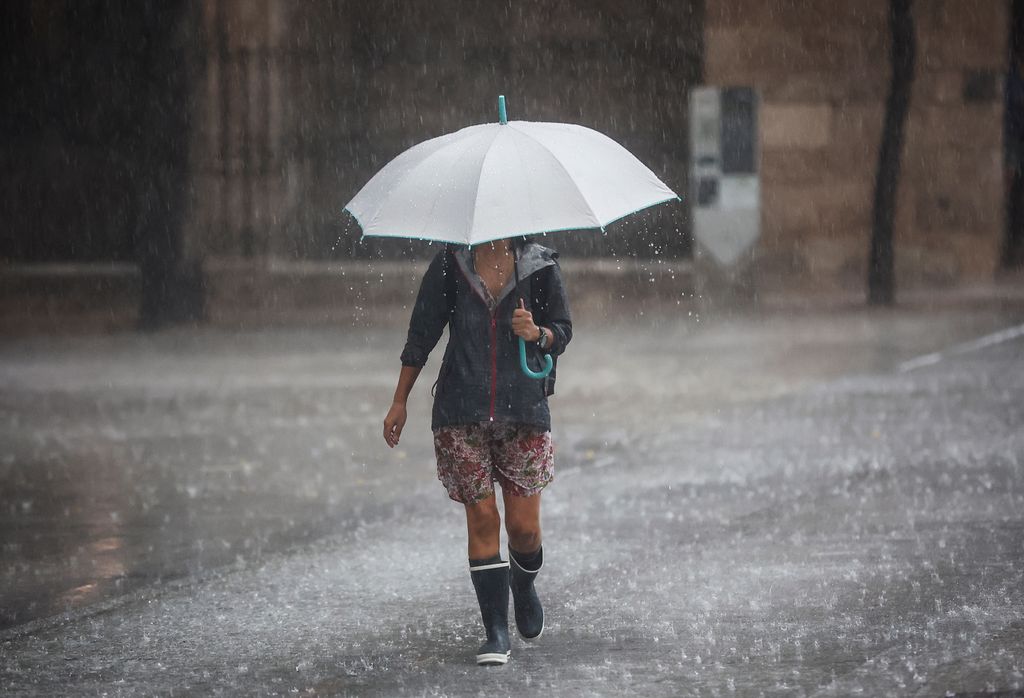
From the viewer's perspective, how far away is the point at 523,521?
5.74 meters

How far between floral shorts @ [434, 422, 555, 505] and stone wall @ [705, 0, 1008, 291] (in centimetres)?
1467

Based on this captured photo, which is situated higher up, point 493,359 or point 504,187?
point 504,187

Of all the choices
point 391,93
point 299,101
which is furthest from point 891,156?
point 299,101

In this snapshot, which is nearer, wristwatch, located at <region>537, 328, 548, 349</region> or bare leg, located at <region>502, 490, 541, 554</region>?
wristwatch, located at <region>537, 328, 548, 349</region>

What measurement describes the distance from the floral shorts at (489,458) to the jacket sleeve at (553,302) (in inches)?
12.0

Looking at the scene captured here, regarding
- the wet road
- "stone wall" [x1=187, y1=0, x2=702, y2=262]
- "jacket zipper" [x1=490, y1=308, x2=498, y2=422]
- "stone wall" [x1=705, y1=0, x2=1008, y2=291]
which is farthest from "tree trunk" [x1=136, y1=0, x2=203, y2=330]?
"jacket zipper" [x1=490, y1=308, x2=498, y2=422]

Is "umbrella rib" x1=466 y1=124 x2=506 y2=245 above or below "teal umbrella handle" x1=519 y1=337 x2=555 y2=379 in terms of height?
above

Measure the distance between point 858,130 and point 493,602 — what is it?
1603 centimetres

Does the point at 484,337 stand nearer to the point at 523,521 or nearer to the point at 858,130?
the point at 523,521

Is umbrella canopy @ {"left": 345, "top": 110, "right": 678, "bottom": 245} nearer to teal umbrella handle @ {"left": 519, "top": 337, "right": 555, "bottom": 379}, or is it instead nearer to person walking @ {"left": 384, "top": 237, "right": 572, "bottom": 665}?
person walking @ {"left": 384, "top": 237, "right": 572, "bottom": 665}

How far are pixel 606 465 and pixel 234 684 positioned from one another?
4559mm

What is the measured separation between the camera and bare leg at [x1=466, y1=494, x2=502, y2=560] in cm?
568

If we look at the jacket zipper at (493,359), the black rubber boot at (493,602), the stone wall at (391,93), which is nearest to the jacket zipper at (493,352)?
the jacket zipper at (493,359)

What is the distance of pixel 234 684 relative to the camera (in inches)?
217
